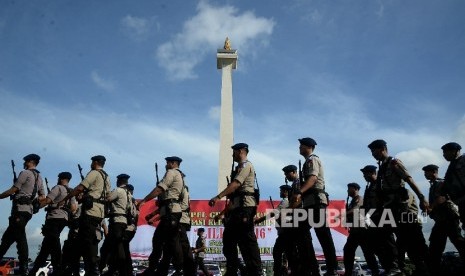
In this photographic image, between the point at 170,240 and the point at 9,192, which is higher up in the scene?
the point at 9,192

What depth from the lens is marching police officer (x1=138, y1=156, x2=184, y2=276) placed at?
697cm

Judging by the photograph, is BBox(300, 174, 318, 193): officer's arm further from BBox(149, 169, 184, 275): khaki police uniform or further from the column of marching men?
BBox(149, 169, 184, 275): khaki police uniform

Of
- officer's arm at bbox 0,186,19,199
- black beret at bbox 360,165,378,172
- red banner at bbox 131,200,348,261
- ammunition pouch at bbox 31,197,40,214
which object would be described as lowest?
red banner at bbox 131,200,348,261

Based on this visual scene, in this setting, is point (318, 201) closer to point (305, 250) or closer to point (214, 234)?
point (305, 250)

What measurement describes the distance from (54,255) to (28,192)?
138 cm

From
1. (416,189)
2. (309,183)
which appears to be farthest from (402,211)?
(309,183)

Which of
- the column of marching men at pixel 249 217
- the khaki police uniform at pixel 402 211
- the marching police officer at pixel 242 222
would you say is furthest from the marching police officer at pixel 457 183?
the marching police officer at pixel 242 222

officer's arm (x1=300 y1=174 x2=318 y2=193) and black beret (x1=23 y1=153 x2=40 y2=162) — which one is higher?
black beret (x1=23 y1=153 x2=40 y2=162)

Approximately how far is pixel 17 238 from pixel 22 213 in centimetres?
45

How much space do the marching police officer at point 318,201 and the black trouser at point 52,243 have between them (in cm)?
494

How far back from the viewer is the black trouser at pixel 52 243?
8.33 meters

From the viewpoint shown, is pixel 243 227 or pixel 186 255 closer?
pixel 243 227

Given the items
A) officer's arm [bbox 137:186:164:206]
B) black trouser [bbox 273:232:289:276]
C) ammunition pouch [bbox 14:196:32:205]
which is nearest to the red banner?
ammunition pouch [bbox 14:196:32:205]

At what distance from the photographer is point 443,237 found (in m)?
7.24
